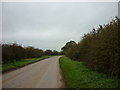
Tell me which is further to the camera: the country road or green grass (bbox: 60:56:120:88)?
the country road

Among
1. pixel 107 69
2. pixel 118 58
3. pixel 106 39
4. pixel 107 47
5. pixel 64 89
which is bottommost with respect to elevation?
pixel 64 89

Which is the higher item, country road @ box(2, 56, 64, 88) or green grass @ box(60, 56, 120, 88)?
green grass @ box(60, 56, 120, 88)

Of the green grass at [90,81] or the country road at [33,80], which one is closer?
the green grass at [90,81]

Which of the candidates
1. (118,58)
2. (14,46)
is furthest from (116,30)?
(14,46)

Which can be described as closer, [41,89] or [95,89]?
[95,89]

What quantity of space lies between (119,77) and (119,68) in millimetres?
822

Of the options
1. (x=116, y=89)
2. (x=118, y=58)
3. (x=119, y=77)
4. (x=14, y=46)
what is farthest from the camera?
(x=14, y=46)

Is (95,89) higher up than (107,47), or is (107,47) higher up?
(107,47)

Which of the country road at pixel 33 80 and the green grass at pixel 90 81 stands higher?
the green grass at pixel 90 81

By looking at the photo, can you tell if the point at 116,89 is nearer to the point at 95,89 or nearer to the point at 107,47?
the point at 95,89

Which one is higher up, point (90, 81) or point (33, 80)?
point (90, 81)

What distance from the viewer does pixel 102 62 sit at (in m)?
9.23

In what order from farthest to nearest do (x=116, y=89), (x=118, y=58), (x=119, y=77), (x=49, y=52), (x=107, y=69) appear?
1. (x=49, y=52)
2. (x=107, y=69)
3. (x=119, y=77)
4. (x=118, y=58)
5. (x=116, y=89)

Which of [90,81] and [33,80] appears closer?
[90,81]
